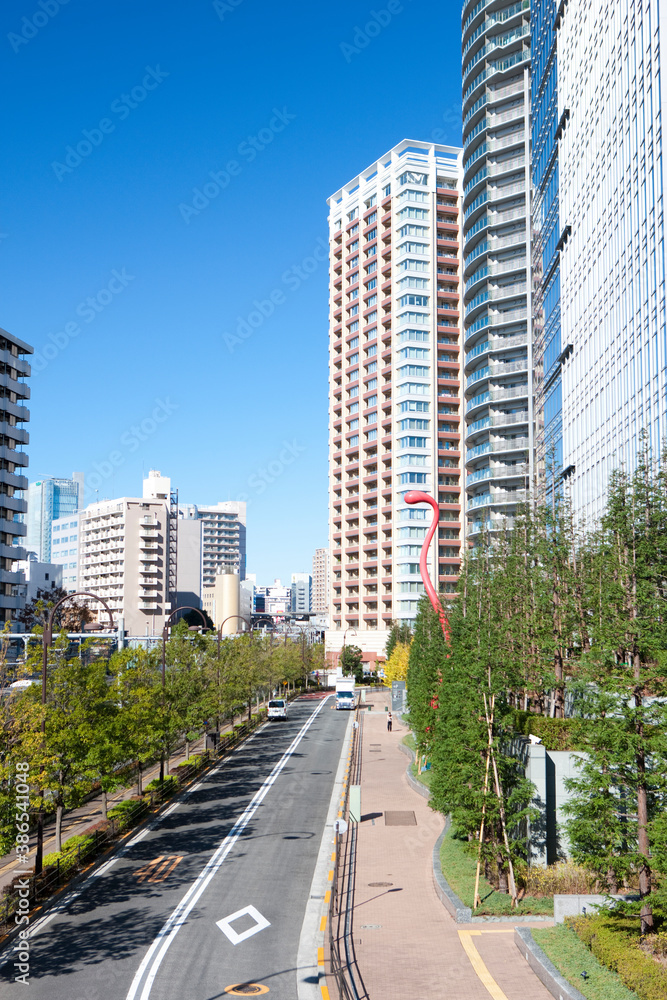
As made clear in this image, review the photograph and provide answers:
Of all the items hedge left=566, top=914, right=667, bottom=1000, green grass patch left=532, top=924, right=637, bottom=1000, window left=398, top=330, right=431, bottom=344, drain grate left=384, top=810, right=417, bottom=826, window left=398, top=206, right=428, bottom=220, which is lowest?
drain grate left=384, top=810, right=417, bottom=826

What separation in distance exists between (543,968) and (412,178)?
5121 inches

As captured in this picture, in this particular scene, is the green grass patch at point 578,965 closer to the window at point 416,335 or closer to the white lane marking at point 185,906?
the white lane marking at point 185,906

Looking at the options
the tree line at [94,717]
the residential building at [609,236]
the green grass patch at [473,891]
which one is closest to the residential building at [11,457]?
the tree line at [94,717]

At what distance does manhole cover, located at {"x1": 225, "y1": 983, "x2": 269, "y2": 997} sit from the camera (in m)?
20.2

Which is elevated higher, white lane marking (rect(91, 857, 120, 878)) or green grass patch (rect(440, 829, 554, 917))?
green grass patch (rect(440, 829, 554, 917))

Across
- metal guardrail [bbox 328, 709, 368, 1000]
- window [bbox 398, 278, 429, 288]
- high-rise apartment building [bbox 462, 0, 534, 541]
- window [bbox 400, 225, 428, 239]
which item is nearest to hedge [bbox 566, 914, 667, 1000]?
metal guardrail [bbox 328, 709, 368, 1000]

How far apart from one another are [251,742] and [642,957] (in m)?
47.9

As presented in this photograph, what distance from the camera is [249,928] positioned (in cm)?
2478

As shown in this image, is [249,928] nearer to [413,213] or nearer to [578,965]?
[578,965]

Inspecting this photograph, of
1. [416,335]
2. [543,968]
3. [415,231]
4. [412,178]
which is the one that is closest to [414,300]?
[416,335]

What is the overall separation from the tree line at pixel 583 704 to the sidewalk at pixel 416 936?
259 cm

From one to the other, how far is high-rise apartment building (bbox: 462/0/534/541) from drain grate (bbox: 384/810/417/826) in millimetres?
62647

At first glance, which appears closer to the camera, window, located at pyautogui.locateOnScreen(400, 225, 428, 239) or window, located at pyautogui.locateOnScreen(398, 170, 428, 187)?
window, located at pyautogui.locateOnScreen(400, 225, 428, 239)

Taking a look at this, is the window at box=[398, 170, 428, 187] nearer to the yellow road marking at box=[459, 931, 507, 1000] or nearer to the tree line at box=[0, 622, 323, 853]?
the tree line at box=[0, 622, 323, 853]
